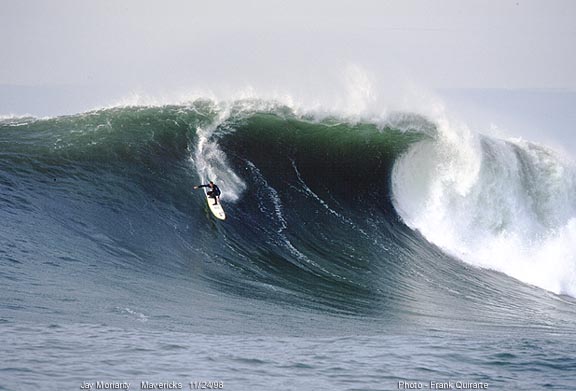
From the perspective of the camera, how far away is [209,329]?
376 inches

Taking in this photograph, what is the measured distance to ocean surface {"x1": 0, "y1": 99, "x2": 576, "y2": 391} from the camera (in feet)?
27.0

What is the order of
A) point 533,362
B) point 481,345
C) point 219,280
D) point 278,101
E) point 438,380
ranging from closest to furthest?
1. point 438,380
2. point 533,362
3. point 481,345
4. point 219,280
5. point 278,101

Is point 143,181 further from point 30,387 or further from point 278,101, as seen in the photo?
point 30,387

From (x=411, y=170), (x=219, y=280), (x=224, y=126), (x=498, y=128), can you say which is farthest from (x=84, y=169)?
(x=498, y=128)

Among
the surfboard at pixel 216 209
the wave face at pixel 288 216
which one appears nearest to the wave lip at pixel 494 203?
the wave face at pixel 288 216

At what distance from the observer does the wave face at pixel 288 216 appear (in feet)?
39.1

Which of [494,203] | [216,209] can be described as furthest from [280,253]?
[494,203]

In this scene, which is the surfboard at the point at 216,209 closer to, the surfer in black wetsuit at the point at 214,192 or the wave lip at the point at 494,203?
the surfer in black wetsuit at the point at 214,192

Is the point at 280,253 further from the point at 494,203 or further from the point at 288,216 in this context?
the point at 494,203

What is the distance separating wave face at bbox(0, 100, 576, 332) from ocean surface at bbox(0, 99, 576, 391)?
0.05 metres

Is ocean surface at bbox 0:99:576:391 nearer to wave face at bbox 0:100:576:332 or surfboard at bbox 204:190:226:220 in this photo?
wave face at bbox 0:100:576:332

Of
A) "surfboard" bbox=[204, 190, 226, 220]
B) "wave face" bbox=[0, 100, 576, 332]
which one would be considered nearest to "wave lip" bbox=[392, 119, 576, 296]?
"wave face" bbox=[0, 100, 576, 332]

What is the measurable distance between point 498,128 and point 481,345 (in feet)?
46.6

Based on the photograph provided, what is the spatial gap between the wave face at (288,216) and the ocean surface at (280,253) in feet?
0.17
